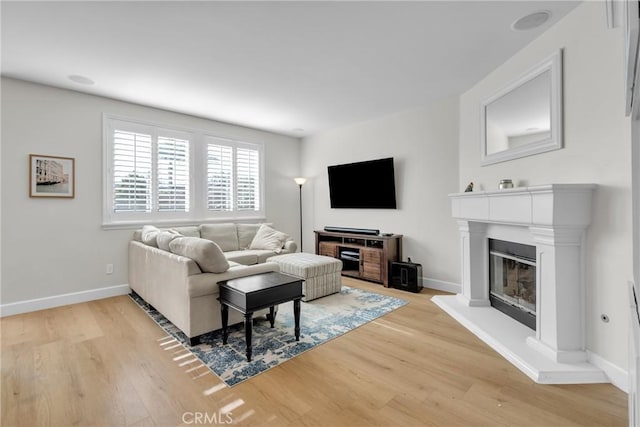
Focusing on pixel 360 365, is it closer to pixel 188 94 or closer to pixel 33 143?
pixel 188 94

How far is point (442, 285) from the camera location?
4152 millimetres

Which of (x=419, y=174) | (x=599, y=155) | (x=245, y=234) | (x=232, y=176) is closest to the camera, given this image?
(x=599, y=155)

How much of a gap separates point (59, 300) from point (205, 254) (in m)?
2.54

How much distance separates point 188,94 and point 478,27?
10.8 feet

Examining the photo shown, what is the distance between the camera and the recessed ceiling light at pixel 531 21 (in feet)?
7.45

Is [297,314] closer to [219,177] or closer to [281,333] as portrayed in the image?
[281,333]

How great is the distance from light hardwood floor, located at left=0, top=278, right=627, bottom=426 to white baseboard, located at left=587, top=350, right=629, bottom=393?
55mm

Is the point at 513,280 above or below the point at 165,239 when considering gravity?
below

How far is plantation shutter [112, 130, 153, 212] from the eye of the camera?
4.03 meters

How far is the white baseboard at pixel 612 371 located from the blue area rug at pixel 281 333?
5.59 ft

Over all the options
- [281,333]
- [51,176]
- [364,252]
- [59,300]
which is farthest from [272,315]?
A: [51,176]

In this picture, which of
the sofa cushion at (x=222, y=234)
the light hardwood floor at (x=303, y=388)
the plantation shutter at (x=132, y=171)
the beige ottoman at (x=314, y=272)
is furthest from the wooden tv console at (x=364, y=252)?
the plantation shutter at (x=132, y=171)

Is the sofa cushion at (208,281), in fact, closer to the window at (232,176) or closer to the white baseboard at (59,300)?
the white baseboard at (59,300)

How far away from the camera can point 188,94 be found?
383 cm
